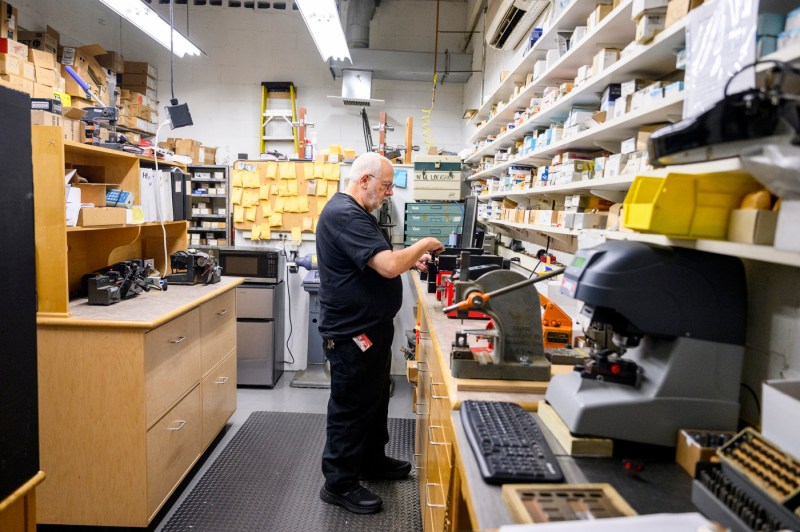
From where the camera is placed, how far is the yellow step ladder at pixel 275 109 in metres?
6.36

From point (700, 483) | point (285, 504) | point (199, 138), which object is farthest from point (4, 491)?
point (199, 138)

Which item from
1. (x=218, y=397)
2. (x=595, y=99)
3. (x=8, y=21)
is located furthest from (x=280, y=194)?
(x=595, y=99)

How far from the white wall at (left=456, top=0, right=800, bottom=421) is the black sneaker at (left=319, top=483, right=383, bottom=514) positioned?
1740 millimetres

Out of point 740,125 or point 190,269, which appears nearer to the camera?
point 740,125

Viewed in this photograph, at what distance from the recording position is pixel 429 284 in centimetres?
286

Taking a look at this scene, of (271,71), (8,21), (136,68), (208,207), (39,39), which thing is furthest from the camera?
(271,71)

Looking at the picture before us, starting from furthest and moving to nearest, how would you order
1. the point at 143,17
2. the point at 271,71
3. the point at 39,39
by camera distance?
the point at 271,71 < the point at 39,39 < the point at 143,17

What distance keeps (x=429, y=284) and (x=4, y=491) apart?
6.57ft

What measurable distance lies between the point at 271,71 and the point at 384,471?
543 centimetres

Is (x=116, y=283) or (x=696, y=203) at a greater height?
(x=696, y=203)

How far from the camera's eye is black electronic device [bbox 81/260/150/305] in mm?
2340

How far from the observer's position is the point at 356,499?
2434mm

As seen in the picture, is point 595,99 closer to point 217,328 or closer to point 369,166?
point 369,166

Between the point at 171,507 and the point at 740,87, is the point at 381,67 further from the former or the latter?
the point at 740,87
